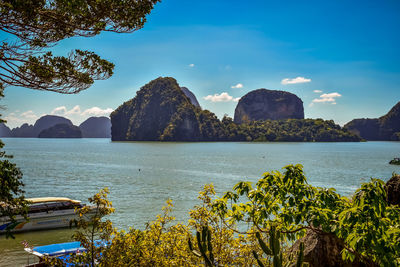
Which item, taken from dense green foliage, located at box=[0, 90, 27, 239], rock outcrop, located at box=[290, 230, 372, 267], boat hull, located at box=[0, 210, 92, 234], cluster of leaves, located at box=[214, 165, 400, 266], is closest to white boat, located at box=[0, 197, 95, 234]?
boat hull, located at box=[0, 210, 92, 234]

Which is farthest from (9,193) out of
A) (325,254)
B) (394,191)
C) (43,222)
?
(43,222)

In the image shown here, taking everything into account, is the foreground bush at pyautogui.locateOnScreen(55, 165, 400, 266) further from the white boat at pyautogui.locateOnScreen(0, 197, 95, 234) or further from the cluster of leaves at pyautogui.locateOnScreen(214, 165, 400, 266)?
the white boat at pyautogui.locateOnScreen(0, 197, 95, 234)

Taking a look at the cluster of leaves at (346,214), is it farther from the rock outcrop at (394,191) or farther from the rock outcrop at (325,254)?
the rock outcrop at (394,191)

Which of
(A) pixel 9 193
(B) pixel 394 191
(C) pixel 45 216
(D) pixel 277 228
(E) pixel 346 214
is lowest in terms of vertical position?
(C) pixel 45 216

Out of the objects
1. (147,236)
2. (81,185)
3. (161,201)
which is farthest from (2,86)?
(81,185)

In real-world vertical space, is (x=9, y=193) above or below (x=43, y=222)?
above

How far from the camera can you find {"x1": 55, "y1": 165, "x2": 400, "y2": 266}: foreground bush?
3998mm

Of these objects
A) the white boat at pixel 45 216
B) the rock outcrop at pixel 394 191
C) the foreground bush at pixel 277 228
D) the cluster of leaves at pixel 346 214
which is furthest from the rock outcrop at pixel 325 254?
the white boat at pixel 45 216

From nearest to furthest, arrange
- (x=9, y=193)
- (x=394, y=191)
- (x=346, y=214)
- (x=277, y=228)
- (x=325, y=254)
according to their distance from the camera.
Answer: (x=346, y=214), (x=277, y=228), (x=325, y=254), (x=9, y=193), (x=394, y=191)

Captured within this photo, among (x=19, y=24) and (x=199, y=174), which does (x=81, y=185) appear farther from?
(x=19, y=24)

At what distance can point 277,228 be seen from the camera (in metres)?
5.28

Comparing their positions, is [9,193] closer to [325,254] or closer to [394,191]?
[325,254]

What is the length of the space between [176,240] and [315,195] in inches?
132

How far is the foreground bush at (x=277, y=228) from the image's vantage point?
157 inches
